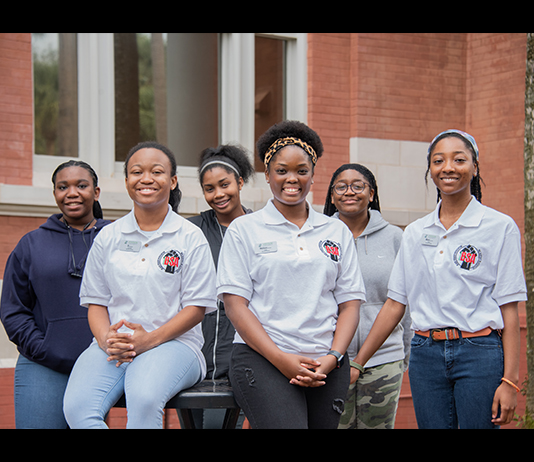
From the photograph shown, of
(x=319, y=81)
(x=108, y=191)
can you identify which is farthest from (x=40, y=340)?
(x=319, y=81)

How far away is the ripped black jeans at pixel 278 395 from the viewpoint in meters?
3.12

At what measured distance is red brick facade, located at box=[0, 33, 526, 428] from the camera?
7.77 meters

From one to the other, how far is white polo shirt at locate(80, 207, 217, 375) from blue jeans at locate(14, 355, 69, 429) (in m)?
0.58

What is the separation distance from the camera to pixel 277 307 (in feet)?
10.7

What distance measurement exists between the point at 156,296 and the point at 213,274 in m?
0.32

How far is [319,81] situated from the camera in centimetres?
775

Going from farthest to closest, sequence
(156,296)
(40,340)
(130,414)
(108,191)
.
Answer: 1. (108,191)
2. (40,340)
3. (156,296)
4. (130,414)

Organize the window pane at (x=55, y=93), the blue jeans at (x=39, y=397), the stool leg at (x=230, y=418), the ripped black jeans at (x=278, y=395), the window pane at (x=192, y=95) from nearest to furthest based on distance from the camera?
1. the ripped black jeans at (x=278, y=395)
2. the blue jeans at (x=39, y=397)
3. the stool leg at (x=230, y=418)
4. the window pane at (x=55, y=93)
5. the window pane at (x=192, y=95)

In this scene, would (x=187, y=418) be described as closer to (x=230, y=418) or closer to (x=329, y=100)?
(x=230, y=418)

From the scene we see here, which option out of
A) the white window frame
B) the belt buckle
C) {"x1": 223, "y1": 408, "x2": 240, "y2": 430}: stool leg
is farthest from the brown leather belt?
the white window frame

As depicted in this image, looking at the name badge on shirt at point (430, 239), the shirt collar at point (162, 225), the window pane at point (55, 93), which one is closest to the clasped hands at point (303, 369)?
the name badge on shirt at point (430, 239)

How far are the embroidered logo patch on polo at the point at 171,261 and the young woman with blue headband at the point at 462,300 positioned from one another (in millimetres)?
1148

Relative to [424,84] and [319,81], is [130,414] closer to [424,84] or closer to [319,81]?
[319,81]

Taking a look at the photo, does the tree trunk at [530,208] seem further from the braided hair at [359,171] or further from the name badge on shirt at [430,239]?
the name badge on shirt at [430,239]
